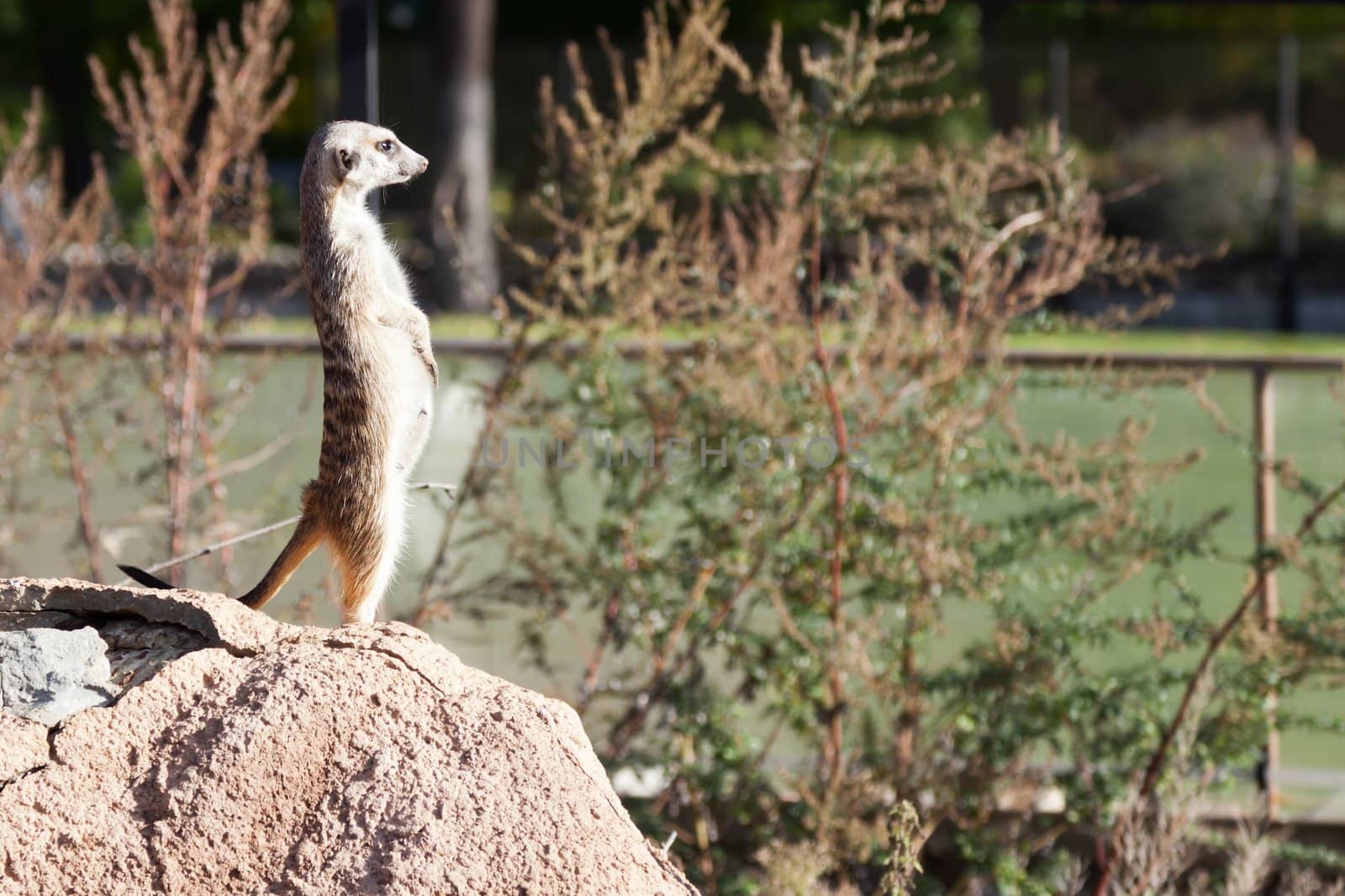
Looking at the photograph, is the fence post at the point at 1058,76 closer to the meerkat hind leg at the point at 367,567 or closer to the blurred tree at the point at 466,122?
the blurred tree at the point at 466,122

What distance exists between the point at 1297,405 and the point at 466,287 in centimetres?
323

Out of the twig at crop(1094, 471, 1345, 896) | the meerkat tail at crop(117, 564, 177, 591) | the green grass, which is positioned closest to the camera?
the meerkat tail at crop(117, 564, 177, 591)

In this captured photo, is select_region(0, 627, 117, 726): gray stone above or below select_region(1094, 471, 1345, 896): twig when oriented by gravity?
above

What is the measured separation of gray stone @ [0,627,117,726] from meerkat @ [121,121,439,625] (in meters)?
0.34

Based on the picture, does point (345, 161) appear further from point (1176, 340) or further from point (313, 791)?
point (1176, 340)

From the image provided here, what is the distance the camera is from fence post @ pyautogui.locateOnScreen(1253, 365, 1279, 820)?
4016mm

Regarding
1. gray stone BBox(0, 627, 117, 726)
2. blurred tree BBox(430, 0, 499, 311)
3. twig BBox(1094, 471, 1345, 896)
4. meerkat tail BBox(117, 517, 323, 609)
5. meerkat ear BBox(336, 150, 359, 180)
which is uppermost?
blurred tree BBox(430, 0, 499, 311)

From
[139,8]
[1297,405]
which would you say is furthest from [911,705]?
[139,8]

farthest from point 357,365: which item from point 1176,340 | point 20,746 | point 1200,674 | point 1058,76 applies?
point 1058,76

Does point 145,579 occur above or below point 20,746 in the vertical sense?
above

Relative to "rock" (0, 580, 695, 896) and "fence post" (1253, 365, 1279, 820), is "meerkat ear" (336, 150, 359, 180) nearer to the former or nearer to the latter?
"rock" (0, 580, 695, 896)

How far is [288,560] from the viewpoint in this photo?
255 centimetres

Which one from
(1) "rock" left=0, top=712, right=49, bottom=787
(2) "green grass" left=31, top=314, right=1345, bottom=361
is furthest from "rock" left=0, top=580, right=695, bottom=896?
(2) "green grass" left=31, top=314, right=1345, bottom=361

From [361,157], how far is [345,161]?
26 millimetres
